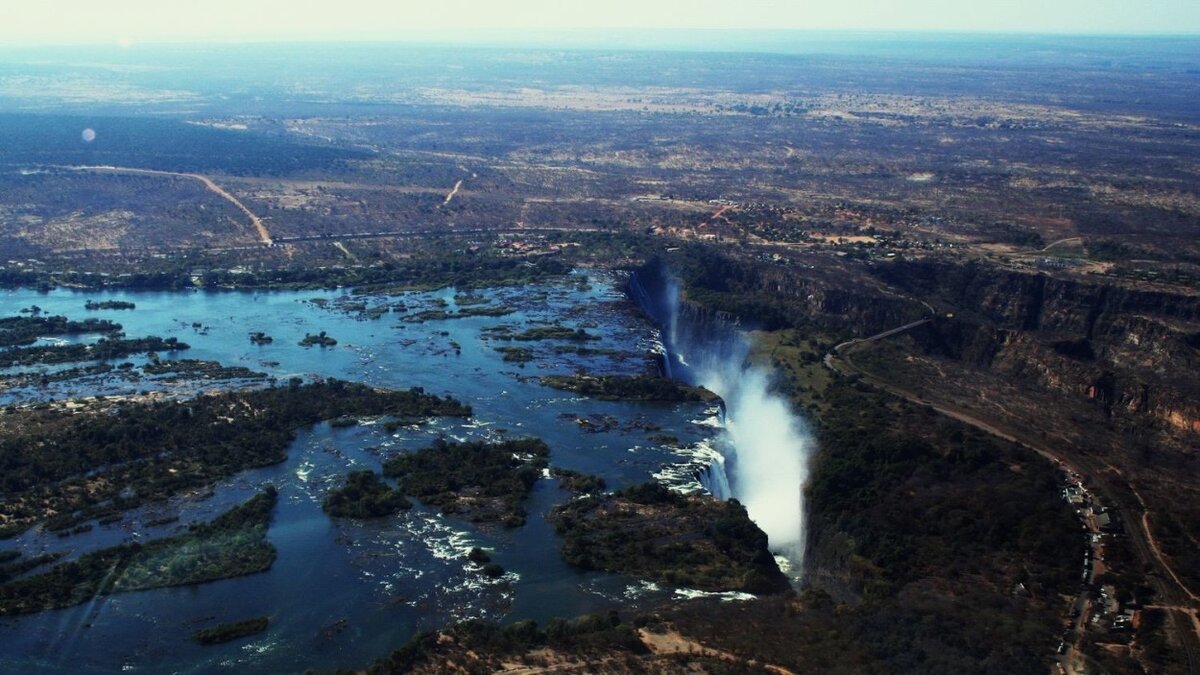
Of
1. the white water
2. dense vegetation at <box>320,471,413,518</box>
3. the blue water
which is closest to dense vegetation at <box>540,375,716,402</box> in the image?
the blue water

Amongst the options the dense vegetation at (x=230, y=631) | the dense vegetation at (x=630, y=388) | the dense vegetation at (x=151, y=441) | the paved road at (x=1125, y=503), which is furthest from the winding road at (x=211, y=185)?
the dense vegetation at (x=230, y=631)

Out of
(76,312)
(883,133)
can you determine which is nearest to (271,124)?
(883,133)

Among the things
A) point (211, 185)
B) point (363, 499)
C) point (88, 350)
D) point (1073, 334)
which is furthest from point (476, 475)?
point (211, 185)

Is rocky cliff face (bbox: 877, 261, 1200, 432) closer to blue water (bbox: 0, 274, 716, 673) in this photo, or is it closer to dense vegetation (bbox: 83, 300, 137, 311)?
blue water (bbox: 0, 274, 716, 673)

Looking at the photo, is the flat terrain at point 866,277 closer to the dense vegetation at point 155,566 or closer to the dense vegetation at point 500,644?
the dense vegetation at point 500,644

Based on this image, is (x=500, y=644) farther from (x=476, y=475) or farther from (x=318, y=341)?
(x=318, y=341)
